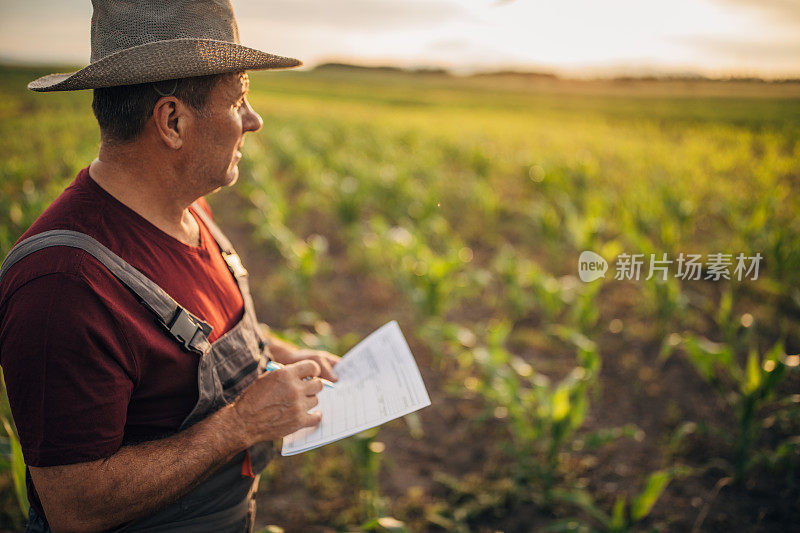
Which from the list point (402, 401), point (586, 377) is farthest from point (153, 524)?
point (586, 377)

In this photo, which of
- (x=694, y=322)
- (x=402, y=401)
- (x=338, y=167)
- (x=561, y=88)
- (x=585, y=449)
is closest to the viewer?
(x=402, y=401)

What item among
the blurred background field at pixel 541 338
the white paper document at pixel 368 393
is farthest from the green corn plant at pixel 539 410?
the white paper document at pixel 368 393

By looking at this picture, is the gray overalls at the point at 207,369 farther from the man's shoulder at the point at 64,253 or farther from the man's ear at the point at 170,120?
the man's ear at the point at 170,120

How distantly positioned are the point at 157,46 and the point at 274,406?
0.94 m

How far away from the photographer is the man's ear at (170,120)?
1.11 meters

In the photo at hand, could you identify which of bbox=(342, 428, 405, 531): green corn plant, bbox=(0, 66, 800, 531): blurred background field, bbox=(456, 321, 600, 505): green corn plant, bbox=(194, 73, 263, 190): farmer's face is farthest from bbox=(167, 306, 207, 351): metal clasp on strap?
bbox=(456, 321, 600, 505): green corn plant

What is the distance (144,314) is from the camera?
106 cm

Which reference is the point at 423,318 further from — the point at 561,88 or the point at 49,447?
the point at 561,88

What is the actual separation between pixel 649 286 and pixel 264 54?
3.49 m

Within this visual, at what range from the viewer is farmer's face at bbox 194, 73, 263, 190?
1.20 m

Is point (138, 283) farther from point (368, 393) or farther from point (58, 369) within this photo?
point (368, 393)

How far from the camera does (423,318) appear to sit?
4.09m

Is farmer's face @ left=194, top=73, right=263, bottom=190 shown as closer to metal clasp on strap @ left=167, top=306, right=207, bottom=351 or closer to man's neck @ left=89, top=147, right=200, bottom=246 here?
man's neck @ left=89, top=147, right=200, bottom=246

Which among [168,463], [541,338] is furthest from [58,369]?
[541,338]
